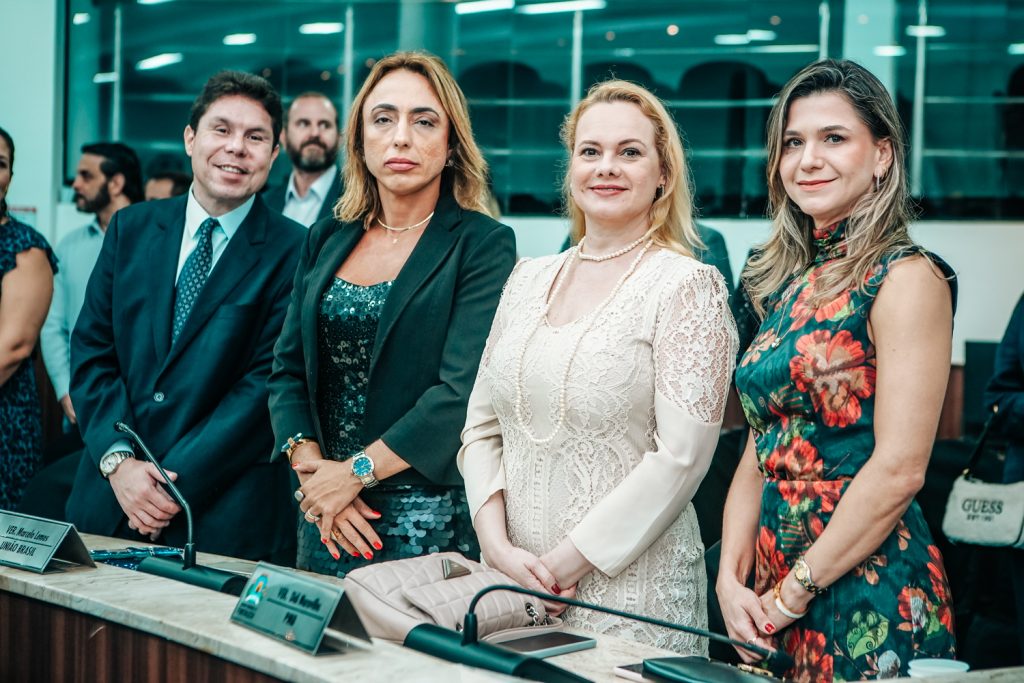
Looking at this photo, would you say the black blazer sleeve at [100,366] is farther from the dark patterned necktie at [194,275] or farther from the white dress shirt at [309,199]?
the white dress shirt at [309,199]

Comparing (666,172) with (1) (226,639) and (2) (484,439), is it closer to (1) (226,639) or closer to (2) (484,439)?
(2) (484,439)

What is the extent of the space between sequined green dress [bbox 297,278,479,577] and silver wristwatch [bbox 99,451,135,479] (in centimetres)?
44

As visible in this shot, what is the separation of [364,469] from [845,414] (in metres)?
0.92

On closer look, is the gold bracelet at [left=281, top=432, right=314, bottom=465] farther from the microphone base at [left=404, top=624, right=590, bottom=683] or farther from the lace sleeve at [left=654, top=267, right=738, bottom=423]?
the microphone base at [left=404, top=624, right=590, bottom=683]

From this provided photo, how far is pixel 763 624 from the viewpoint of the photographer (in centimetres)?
181

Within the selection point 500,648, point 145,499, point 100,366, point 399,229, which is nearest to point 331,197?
point 100,366

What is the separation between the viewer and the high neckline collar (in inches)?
74.9

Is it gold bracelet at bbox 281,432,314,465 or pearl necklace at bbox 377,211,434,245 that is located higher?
pearl necklace at bbox 377,211,434,245

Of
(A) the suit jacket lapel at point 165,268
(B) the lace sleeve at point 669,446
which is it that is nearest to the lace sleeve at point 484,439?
(B) the lace sleeve at point 669,446

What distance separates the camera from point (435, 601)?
157 cm

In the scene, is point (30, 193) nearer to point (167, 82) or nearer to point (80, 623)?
point (167, 82)

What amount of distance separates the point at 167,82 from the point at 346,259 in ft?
15.8

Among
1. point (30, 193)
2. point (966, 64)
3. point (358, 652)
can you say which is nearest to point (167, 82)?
point (30, 193)

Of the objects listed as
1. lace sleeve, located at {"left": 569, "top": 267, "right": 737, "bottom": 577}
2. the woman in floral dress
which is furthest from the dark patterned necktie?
the woman in floral dress
